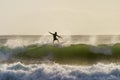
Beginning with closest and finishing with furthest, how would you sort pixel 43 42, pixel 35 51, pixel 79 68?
pixel 79 68, pixel 35 51, pixel 43 42

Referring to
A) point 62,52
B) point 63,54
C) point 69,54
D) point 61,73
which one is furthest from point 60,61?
point 61,73

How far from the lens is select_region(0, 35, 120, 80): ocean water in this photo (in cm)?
1577

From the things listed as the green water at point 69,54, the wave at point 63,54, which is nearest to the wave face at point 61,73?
the wave at point 63,54

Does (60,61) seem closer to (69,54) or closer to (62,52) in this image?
(69,54)

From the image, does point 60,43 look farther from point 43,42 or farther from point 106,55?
point 106,55

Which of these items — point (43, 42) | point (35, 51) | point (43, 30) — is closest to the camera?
point (35, 51)

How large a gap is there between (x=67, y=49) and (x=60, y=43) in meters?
0.84

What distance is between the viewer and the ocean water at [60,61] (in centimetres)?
1577

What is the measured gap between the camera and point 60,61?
19.5 m

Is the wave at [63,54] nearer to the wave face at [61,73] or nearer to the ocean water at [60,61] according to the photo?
the ocean water at [60,61]

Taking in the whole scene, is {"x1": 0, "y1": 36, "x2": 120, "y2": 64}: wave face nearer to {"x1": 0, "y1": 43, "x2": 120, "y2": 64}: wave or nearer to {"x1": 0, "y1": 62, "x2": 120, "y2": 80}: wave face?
{"x1": 0, "y1": 43, "x2": 120, "y2": 64}: wave

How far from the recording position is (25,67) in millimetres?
16875

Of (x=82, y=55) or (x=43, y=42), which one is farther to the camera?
(x=43, y=42)


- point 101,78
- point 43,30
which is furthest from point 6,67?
point 43,30
